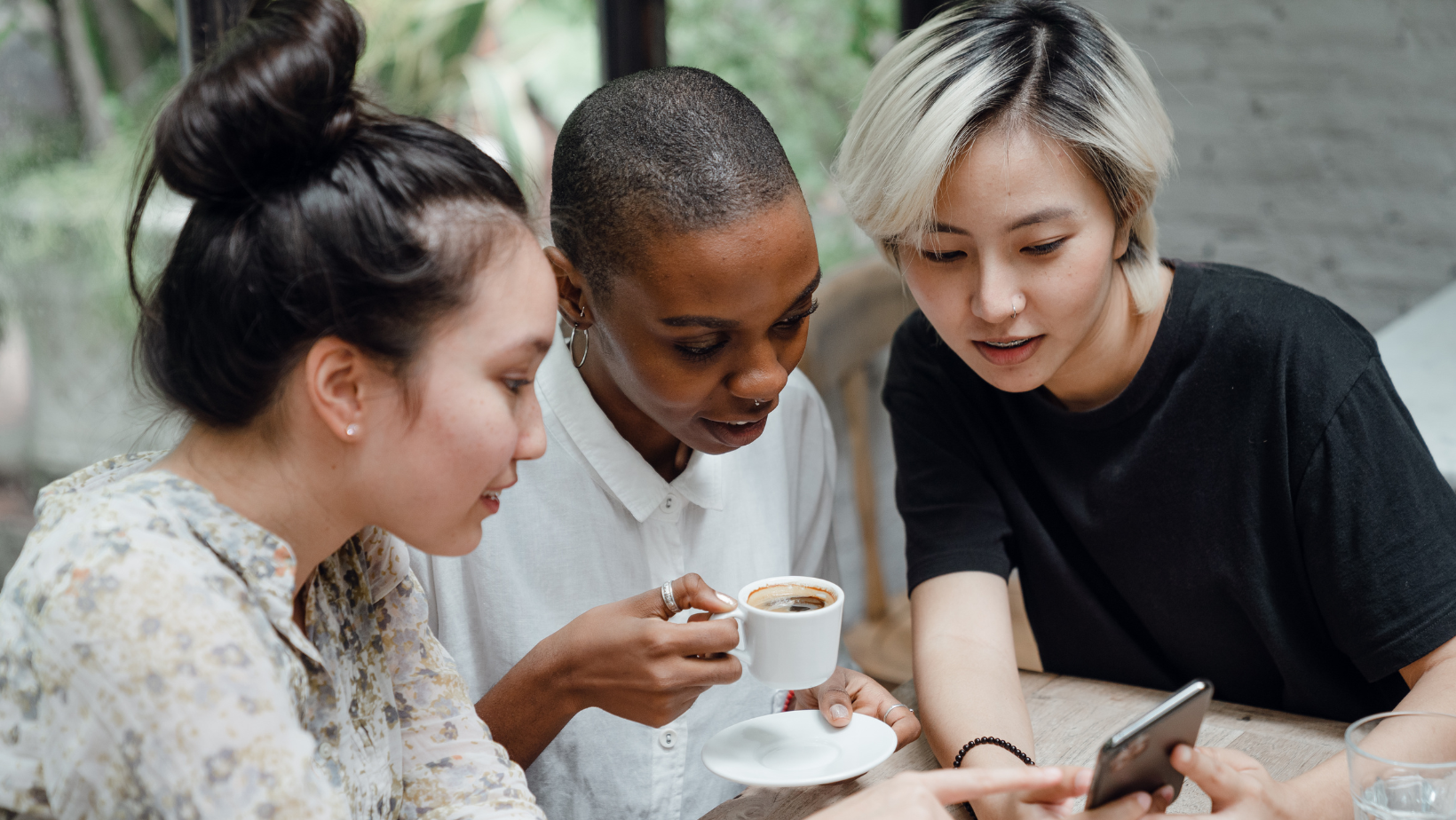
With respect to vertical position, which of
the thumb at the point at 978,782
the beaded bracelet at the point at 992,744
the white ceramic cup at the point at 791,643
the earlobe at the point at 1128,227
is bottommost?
the beaded bracelet at the point at 992,744

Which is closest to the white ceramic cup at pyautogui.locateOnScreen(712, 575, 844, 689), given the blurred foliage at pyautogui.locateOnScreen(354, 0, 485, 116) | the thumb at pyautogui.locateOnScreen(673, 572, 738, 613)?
the thumb at pyautogui.locateOnScreen(673, 572, 738, 613)

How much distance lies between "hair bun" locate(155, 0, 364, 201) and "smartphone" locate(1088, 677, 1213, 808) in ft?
Result: 2.19

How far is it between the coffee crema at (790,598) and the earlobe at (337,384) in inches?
14.9

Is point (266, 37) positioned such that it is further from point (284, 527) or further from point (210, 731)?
point (210, 731)

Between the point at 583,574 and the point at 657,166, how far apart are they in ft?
1.55

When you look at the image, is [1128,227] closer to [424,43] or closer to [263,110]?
[263,110]

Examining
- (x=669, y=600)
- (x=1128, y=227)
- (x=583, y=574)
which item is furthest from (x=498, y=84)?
(x=669, y=600)

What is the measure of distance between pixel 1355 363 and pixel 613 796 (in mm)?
901

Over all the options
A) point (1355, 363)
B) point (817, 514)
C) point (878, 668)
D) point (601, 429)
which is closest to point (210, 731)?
point (601, 429)

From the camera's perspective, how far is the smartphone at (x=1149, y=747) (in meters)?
0.76

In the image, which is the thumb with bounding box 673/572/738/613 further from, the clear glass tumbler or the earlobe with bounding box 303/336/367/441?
the clear glass tumbler

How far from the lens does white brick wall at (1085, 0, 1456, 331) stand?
8.73 feet

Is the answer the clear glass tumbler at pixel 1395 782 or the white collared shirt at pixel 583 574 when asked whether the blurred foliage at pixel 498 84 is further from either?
the clear glass tumbler at pixel 1395 782

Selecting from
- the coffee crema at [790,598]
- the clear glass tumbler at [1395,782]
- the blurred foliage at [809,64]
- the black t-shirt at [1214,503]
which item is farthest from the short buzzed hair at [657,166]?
the blurred foliage at [809,64]
